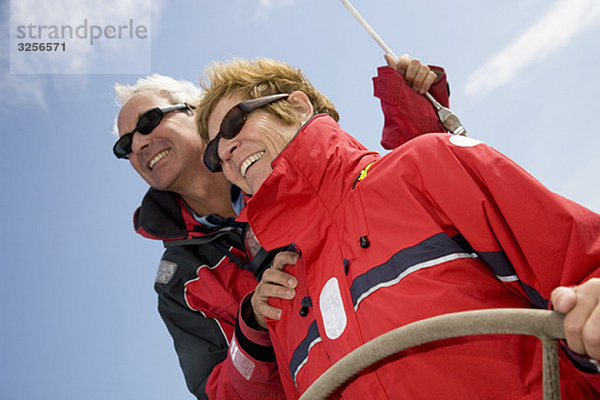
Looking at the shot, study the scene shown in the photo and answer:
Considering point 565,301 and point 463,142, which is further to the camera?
point 463,142

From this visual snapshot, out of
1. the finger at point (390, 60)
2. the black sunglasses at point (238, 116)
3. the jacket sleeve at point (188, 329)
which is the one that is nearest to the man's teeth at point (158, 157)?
the jacket sleeve at point (188, 329)

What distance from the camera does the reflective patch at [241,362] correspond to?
82.6 inches

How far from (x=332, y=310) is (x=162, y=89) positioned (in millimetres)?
2698

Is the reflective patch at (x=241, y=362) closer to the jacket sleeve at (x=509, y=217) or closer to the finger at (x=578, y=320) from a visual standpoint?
the jacket sleeve at (x=509, y=217)

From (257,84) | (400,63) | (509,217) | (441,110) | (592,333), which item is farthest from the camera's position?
(400,63)

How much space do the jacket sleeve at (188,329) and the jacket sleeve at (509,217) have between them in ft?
6.46

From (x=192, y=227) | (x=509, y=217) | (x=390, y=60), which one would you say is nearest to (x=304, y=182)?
(x=509, y=217)

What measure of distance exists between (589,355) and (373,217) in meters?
0.72

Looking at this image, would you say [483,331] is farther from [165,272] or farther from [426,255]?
[165,272]

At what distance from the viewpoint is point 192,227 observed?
307 cm

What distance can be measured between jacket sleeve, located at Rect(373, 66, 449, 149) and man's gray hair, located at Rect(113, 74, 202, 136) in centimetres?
169

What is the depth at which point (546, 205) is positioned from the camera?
3.51 feet

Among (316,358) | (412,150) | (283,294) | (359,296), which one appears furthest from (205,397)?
(412,150)

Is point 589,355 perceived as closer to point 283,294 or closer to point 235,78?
point 283,294
